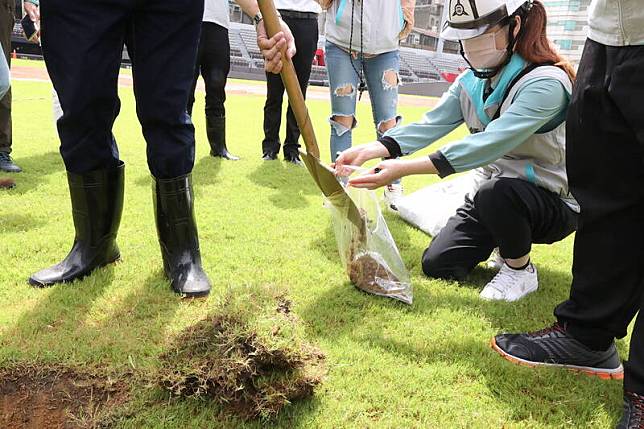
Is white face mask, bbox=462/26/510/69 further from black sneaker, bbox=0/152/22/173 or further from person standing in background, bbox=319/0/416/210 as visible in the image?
black sneaker, bbox=0/152/22/173

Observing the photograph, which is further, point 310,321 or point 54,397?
point 310,321

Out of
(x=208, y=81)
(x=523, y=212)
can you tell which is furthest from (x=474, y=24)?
(x=208, y=81)

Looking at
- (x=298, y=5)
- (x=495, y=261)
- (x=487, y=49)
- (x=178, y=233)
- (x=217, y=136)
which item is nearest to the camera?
(x=487, y=49)

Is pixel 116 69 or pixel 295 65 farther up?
pixel 116 69

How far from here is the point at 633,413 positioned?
4.78 feet

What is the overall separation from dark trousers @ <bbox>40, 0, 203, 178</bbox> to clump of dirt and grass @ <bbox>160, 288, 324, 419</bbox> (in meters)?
0.87

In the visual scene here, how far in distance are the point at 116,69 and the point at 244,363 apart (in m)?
1.25

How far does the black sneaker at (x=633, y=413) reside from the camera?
1444 mm

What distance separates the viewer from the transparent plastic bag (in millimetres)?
2254

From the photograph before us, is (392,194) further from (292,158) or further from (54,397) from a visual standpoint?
(54,397)

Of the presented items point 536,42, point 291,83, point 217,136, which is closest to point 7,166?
point 217,136

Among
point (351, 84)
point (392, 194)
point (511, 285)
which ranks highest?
point (351, 84)

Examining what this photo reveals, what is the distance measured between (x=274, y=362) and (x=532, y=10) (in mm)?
1653

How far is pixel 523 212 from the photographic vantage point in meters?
2.25
